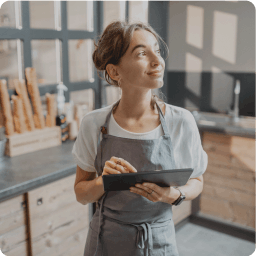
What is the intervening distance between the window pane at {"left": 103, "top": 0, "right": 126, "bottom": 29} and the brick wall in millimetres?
1349

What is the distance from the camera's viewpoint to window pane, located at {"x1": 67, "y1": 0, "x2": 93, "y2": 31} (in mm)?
2744

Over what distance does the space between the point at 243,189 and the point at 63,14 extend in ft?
6.89

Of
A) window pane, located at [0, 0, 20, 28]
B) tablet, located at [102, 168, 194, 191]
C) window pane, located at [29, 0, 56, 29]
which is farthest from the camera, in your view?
window pane, located at [29, 0, 56, 29]

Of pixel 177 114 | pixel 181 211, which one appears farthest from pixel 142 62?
pixel 181 211

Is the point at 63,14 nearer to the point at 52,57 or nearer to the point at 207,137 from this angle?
the point at 52,57

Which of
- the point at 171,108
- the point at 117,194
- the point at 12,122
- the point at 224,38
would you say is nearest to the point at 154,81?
the point at 171,108

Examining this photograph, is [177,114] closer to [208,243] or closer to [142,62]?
[142,62]

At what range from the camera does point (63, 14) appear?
2.56m

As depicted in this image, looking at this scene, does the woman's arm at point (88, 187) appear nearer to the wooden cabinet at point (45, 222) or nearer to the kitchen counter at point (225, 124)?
the wooden cabinet at point (45, 222)

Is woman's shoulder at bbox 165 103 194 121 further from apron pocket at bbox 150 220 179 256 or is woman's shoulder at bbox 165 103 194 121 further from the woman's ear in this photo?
apron pocket at bbox 150 220 179 256

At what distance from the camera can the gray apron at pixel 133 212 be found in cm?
120

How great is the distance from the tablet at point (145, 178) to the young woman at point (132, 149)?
4.0 inches

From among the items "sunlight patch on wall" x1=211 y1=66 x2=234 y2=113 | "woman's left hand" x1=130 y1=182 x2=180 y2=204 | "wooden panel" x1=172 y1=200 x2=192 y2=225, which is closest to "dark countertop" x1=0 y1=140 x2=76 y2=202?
"woman's left hand" x1=130 y1=182 x2=180 y2=204

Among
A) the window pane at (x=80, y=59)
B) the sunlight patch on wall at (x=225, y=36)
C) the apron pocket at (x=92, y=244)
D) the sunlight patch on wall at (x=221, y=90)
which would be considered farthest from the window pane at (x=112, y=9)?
the apron pocket at (x=92, y=244)
